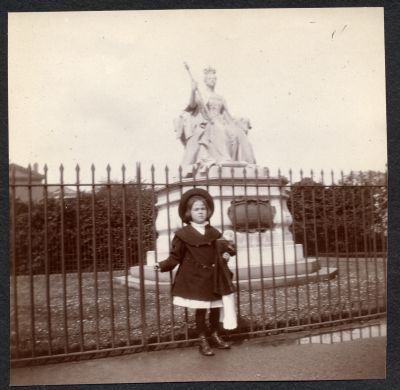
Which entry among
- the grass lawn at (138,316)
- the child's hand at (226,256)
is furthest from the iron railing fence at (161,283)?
the child's hand at (226,256)

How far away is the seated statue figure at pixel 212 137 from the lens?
25.2ft

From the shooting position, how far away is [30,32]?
4.52 metres

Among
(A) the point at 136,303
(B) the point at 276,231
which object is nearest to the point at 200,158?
(B) the point at 276,231

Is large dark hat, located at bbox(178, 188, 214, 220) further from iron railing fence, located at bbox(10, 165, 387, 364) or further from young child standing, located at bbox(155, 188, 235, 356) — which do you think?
iron railing fence, located at bbox(10, 165, 387, 364)

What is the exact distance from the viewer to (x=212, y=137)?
7.84 metres

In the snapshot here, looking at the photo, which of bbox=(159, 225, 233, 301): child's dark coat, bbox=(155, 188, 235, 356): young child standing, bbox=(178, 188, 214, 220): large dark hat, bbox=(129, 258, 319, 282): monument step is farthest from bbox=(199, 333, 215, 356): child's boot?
bbox=(129, 258, 319, 282): monument step

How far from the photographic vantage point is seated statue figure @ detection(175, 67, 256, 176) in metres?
7.67

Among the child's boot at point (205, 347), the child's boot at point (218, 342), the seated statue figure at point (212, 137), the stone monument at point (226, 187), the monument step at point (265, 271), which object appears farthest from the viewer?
the seated statue figure at point (212, 137)

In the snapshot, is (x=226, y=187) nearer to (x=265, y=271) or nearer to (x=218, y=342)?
(x=265, y=271)

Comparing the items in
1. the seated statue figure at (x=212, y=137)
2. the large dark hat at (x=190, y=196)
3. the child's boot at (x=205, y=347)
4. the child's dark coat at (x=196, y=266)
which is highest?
the seated statue figure at (x=212, y=137)

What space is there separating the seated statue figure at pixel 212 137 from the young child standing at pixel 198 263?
11.6 ft

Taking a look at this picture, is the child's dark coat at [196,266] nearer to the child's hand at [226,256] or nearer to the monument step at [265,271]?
the child's hand at [226,256]

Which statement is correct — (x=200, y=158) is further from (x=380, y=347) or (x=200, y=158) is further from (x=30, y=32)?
(x=380, y=347)

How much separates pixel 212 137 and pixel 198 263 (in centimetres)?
417
